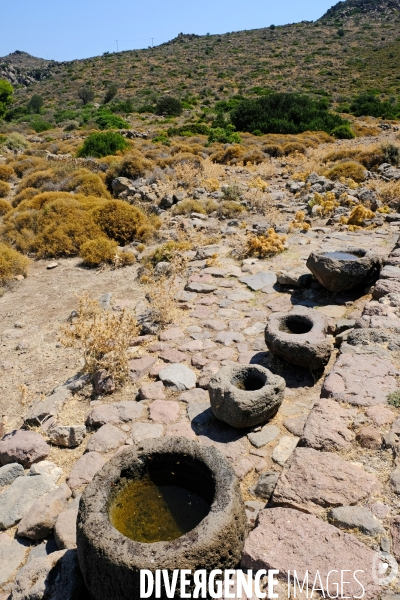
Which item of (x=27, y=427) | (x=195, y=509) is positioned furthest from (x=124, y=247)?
(x=195, y=509)

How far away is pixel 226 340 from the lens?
4.98 meters

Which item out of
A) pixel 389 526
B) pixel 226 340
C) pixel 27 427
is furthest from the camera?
pixel 226 340

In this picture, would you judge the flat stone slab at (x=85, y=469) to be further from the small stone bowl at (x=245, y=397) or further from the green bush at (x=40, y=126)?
the green bush at (x=40, y=126)

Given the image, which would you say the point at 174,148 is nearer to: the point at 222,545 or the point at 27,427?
the point at 27,427

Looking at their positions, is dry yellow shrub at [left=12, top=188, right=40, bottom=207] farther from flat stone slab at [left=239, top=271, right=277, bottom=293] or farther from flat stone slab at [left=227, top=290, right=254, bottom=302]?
flat stone slab at [left=227, top=290, right=254, bottom=302]

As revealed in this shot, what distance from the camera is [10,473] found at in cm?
336

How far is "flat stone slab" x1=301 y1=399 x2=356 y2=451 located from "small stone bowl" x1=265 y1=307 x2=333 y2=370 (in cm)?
85

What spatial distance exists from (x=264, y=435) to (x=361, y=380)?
88 centimetres

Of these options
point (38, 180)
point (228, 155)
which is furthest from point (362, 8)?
point (38, 180)

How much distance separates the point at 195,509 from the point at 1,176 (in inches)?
585

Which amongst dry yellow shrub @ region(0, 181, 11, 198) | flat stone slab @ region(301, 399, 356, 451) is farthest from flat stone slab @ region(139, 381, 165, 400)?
dry yellow shrub @ region(0, 181, 11, 198)

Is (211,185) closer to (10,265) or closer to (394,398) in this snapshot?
(10,265)

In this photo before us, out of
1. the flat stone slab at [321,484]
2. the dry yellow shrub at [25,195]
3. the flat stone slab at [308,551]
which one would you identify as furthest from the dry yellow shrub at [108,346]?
the dry yellow shrub at [25,195]

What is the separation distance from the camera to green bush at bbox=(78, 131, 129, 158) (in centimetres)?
1681
